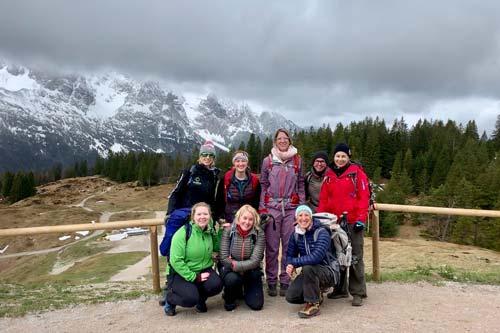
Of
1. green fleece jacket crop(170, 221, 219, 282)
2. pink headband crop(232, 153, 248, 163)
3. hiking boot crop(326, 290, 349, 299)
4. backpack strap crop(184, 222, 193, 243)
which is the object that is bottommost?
hiking boot crop(326, 290, 349, 299)

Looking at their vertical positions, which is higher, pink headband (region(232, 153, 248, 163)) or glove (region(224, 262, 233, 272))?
pink headband (region(232, 153, 248, 163))

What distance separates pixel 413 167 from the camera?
8300cm

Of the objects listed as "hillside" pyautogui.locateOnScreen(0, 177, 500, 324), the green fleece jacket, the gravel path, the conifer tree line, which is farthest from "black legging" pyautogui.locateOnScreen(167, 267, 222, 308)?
the conifer tree line

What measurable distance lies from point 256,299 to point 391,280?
3191 mm

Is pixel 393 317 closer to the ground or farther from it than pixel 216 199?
closer to the ground

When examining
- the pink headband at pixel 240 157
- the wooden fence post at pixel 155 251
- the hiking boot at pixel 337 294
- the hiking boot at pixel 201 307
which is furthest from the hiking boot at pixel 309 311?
the wooden fence post at pixel 155 251

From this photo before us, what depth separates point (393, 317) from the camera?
6.04m

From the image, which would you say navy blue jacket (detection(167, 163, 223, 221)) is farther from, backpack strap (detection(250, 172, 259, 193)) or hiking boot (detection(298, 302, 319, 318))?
hiking boot (detection(298, 302, 319, 318))

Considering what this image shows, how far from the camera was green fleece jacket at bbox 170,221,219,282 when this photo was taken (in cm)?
619

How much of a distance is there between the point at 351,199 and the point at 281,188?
1.15 m

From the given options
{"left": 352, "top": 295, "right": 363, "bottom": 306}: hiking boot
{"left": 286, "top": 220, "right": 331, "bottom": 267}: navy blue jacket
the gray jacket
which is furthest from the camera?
{"left": 352, "top": 295, "right": 363, "bottom": 306}: hiking boot

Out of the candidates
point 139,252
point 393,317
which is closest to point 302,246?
point 393,317

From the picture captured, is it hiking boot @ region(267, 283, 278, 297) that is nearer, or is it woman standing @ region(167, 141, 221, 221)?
woman standing @ region(167, 141, 221, 221)

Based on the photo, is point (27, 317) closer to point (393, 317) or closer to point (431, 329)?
point (393, 317)
